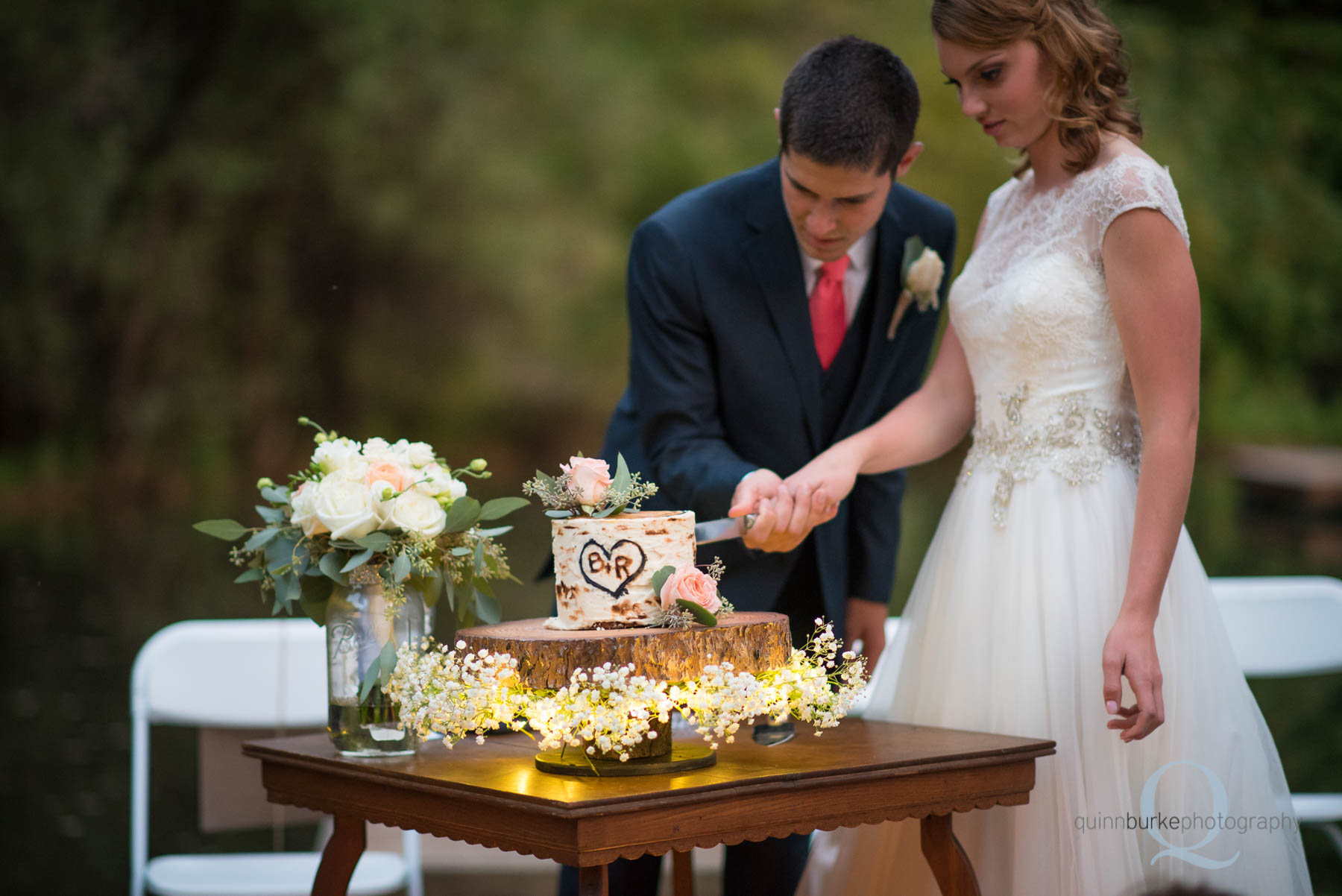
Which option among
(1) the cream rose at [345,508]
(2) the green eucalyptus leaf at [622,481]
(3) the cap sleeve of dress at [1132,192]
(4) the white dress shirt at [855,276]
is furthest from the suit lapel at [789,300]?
(1) the cream rose at [345,508]

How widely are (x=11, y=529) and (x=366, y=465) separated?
890 cm

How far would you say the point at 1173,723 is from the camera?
1.69 m

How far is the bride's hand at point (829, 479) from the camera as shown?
180 centimetres

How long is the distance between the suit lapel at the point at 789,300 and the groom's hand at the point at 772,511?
305mm

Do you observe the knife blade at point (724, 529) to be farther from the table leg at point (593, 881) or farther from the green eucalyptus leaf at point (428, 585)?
the table leg at point (593, 881)

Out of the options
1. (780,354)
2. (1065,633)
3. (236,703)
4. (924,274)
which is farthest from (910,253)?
(236,703)

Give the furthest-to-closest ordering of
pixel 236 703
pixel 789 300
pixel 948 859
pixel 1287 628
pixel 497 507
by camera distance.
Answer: pixel 1287 628 → pixel 236 703 → pixel 789 300 → pixel 497 507 → pixel 948 859

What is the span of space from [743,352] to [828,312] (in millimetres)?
168

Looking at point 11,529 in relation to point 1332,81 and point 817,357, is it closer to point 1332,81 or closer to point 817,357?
point 817,357

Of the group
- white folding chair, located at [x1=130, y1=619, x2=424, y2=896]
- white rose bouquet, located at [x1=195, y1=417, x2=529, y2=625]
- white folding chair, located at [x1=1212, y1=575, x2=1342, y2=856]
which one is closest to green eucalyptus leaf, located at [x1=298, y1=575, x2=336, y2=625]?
white rose bouquet, located at [x1=195, y1=417, x2=529, y2=625]

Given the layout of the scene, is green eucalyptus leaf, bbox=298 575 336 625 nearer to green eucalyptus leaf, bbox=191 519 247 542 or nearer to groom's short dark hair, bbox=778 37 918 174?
green eucalyptus leaf, bbox=191 519 247 542

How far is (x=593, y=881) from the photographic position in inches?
50.8

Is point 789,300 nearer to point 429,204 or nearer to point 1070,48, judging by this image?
point 1070,48

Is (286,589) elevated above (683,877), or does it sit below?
above
